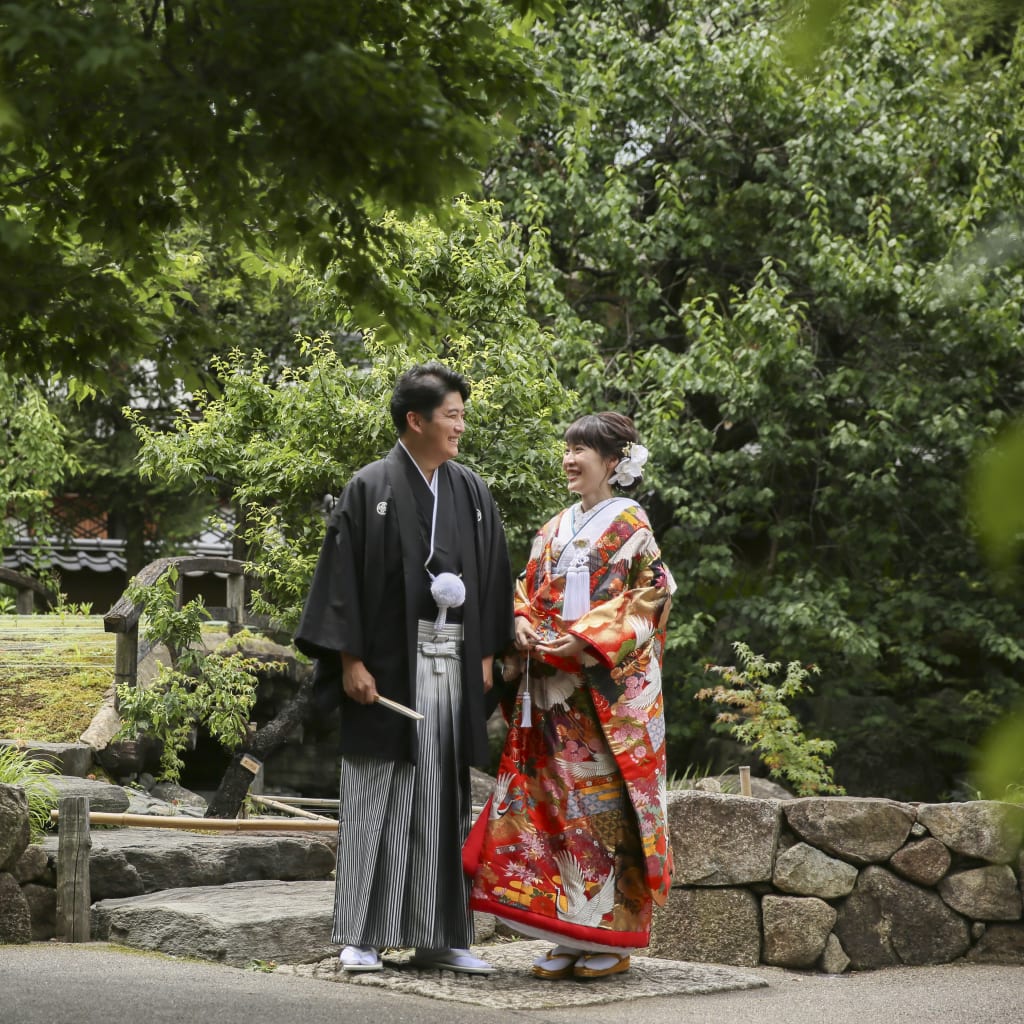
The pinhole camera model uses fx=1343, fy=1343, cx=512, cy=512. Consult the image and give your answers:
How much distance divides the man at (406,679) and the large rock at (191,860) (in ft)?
5.44

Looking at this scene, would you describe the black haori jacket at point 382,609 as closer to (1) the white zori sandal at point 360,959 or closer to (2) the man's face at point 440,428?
(2) the man's face at point 440,428

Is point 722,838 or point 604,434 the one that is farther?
point 722,838

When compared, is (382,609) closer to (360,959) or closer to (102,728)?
(360,959)

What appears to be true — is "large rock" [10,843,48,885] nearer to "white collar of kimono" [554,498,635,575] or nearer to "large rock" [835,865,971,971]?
"white collar of kimono" [554,498,635,575]

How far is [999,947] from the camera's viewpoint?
19.3ft

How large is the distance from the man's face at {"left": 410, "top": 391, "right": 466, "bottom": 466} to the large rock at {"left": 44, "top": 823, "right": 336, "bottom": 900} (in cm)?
235

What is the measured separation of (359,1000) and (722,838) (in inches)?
87.4

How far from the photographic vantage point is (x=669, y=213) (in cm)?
1200

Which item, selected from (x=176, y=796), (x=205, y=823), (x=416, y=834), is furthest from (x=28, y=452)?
(x=416, y=834)

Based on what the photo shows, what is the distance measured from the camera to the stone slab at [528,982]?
14.1ft

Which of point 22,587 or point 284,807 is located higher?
point 22,587

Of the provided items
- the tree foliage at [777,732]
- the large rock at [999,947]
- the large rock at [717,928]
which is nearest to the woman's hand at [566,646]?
the large rock at [717,928]

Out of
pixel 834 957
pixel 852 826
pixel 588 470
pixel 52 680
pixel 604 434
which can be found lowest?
pixel 834 957

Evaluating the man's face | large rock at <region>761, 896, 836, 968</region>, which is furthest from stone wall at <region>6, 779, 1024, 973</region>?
the man's face
